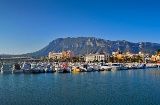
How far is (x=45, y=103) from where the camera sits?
27.3 m

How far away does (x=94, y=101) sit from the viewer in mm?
28250

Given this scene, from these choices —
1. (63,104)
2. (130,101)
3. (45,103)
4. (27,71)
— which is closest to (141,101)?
(130,101)

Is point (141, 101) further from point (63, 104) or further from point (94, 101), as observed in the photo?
point (63, 104)

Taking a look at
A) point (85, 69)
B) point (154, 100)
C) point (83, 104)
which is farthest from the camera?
point (85, 69)

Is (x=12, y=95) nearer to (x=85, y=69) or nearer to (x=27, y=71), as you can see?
(x=27, y=71)

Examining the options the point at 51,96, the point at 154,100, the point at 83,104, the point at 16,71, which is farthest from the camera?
the point at 16,71

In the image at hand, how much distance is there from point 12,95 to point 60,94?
595 cm

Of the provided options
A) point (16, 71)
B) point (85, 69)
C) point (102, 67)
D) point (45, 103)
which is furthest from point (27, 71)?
point (45, 103)

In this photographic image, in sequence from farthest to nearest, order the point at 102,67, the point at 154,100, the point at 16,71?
1. the point at 102,67
2. the point at 16,71
3. the point at 154,100

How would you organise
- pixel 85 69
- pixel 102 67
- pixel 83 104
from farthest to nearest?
pixel 102 67
pixel 85 69
pixel 83 104

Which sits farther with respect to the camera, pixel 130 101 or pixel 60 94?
pixel 60 94

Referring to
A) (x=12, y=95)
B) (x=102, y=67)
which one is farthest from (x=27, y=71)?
(x=12, y=95)

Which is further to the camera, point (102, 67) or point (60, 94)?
point (102, 67)

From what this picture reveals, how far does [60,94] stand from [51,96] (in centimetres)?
176
